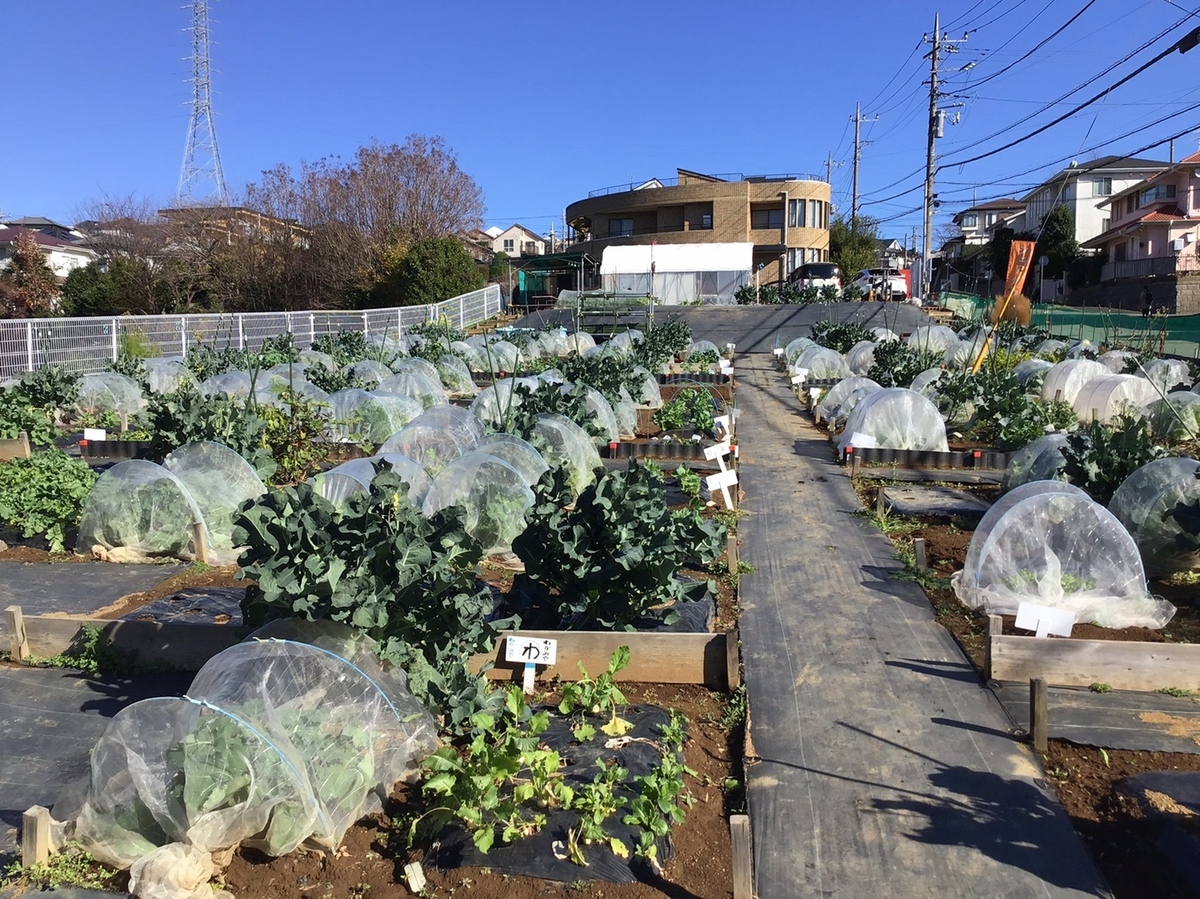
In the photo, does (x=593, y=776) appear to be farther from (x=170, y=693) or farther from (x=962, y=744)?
(x=170, y=693)

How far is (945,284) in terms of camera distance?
6812cm

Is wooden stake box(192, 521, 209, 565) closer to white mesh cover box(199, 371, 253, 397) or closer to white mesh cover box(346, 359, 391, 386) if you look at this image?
white mesh cover box(199, 371, 253, 397)

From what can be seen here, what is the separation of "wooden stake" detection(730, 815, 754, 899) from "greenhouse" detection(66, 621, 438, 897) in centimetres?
158

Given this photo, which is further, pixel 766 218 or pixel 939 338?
pixel 766 218

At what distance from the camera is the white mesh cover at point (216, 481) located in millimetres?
7742

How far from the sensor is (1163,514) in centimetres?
681

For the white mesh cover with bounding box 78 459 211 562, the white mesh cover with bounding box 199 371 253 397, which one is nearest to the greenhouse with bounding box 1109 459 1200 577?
the white mesh cover with bounding box 78 459 211 562

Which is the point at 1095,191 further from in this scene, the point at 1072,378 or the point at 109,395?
the point at 109,395

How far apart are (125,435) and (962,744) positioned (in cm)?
1249

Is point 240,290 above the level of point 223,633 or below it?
above

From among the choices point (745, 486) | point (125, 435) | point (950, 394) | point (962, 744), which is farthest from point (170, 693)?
point (950, 394)

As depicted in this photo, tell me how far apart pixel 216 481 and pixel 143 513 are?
2.10 feet

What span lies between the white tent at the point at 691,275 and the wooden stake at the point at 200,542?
3264 cm

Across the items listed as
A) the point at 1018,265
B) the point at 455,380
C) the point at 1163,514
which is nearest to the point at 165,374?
the point at 455,380
